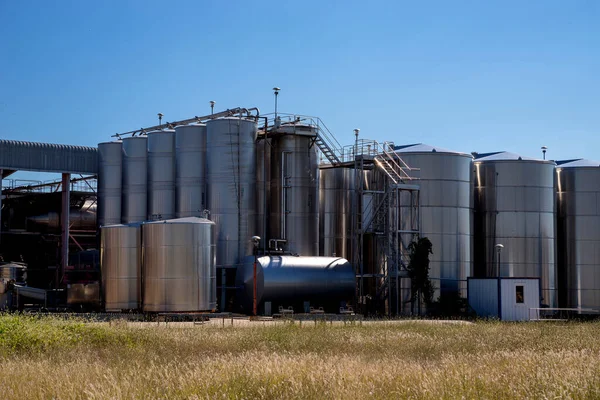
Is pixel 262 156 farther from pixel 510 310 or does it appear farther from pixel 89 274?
pixel 510 310

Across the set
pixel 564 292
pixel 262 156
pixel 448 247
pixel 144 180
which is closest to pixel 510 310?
pixel 448 247

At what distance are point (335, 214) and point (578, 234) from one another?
621 inches

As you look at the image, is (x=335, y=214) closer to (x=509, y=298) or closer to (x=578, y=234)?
(x=509, y=298)

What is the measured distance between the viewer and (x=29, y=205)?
199ft

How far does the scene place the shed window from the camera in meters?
46.9

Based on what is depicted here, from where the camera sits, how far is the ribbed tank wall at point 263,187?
52.2 metres

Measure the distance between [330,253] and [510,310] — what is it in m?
13.1

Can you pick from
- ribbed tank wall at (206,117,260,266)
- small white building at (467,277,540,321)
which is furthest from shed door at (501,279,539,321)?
ribbed tank wall at (206,117,260,266)

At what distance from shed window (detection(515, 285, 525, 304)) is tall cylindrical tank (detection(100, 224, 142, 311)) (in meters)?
20.6

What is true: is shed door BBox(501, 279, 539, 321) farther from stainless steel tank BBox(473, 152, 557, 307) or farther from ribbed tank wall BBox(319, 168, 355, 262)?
ribbed tank wall BBox(319, 168, 355, 262)

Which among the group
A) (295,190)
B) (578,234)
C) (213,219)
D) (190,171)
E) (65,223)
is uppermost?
(190,171)

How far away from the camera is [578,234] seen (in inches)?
2175

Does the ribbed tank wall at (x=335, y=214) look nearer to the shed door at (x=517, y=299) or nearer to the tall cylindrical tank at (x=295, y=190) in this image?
the tall cylindrical tank at (x=295, y=190)

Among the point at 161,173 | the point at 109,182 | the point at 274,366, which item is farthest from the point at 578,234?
the point at 274,366
